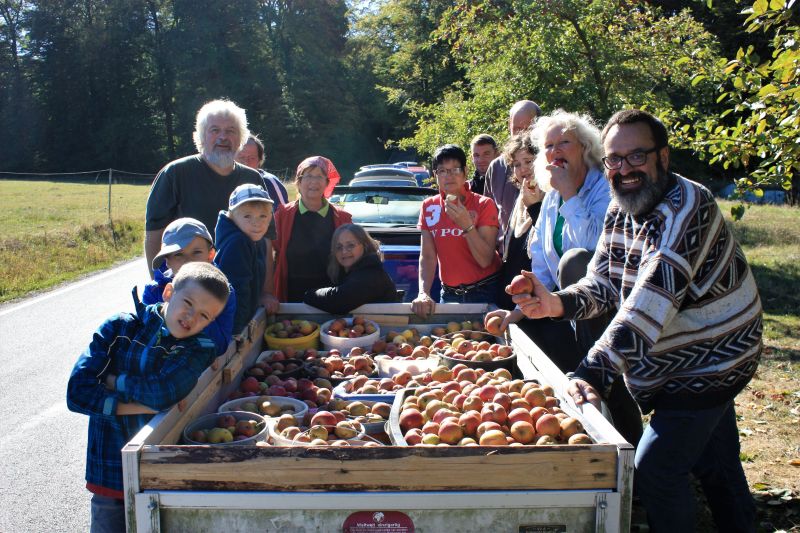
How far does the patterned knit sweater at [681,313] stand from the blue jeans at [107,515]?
1.96m

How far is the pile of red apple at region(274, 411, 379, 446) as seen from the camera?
3.11m

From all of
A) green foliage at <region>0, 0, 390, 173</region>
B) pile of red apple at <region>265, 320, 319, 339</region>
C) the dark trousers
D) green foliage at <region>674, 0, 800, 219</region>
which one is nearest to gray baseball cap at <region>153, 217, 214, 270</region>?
pile of red apple at <region>265, 320, 319, 339</region>

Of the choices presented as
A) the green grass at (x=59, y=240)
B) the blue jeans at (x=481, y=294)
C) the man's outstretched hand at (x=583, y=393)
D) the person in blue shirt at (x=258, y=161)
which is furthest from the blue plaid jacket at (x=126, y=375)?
the green grass at (x=59, y=240)

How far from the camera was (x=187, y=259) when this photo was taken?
374 centimetres

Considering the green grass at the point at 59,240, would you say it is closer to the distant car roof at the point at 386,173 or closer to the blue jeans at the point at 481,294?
the distant car roof at the point at 386,173

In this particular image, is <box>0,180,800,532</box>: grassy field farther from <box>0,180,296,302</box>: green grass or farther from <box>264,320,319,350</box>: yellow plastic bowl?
<box>264,320,319,350</box>: yellow plastic bowl

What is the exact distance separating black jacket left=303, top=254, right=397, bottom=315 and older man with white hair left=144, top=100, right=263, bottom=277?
0.92 metres

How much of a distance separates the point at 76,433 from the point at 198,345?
3.50 metres

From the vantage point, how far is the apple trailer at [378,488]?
2469 mm

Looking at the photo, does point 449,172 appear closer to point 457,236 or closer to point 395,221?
point 457,236

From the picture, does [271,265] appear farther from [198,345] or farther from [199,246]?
[198,345]

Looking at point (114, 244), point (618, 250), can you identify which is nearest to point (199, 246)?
point (618, 250)

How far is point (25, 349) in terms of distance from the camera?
845cm

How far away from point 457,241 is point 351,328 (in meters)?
1.03
